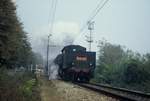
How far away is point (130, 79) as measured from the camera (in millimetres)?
32312

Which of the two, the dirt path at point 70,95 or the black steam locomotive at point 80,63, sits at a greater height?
the black steam locomotive at point 80,63

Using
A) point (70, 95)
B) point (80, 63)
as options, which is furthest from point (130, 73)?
point (70, 95)

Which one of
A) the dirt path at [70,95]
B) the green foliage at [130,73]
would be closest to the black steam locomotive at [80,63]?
the green foliage at [130,73]

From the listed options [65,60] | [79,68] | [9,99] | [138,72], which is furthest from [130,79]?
[9,99]

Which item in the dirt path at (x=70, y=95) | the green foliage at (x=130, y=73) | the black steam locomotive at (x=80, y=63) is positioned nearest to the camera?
the dirt path at (x=70, y=95)

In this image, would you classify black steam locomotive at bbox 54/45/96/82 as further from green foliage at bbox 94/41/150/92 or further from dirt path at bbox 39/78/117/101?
dirt path at bbox 39/78/117/101

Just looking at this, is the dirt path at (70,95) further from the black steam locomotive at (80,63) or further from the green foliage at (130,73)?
the black steam locomotive at (80,63)

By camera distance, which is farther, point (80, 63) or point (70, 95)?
point (80, 63)

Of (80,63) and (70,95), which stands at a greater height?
(80,63)

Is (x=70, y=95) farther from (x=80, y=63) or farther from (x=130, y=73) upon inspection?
(x=80, y=63)

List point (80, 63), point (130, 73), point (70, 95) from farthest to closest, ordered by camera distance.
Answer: point (80, 63) < point (130, 73) < point (70, 95)

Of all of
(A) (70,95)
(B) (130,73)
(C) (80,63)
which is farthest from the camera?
(C) (80,63)

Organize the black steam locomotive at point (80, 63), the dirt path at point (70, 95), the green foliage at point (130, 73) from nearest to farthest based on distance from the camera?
the dirt path at point (70, 95) → the green foliage at point (130, 73) → the black steam locomotive at point (80, 63)

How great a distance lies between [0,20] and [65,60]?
868 centimetres
